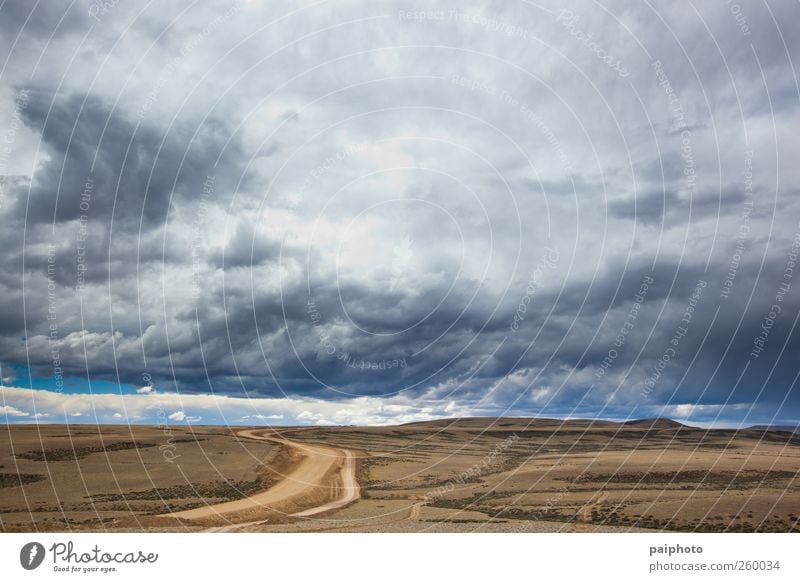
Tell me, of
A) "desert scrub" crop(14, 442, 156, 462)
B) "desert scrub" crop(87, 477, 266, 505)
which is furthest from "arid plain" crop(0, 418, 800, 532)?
"desert scrub" crop(14, 442, 156, 462)

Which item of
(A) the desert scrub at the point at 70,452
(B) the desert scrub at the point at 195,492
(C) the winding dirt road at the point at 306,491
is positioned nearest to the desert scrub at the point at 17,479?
(B) the desert scrub at the point at 195,492

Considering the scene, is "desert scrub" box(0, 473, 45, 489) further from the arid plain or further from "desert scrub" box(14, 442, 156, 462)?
"desert scrub" box(14, 442, 156, 462)

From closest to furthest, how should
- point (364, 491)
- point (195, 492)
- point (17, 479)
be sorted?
point (195, 492) < point (364, 491) < point (17, 479)

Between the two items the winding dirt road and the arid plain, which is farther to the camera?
the winding dirt road

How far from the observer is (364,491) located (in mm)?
75688

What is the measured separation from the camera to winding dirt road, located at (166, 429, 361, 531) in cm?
6156

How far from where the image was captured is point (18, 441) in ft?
401

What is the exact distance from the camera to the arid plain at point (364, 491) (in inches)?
2173
